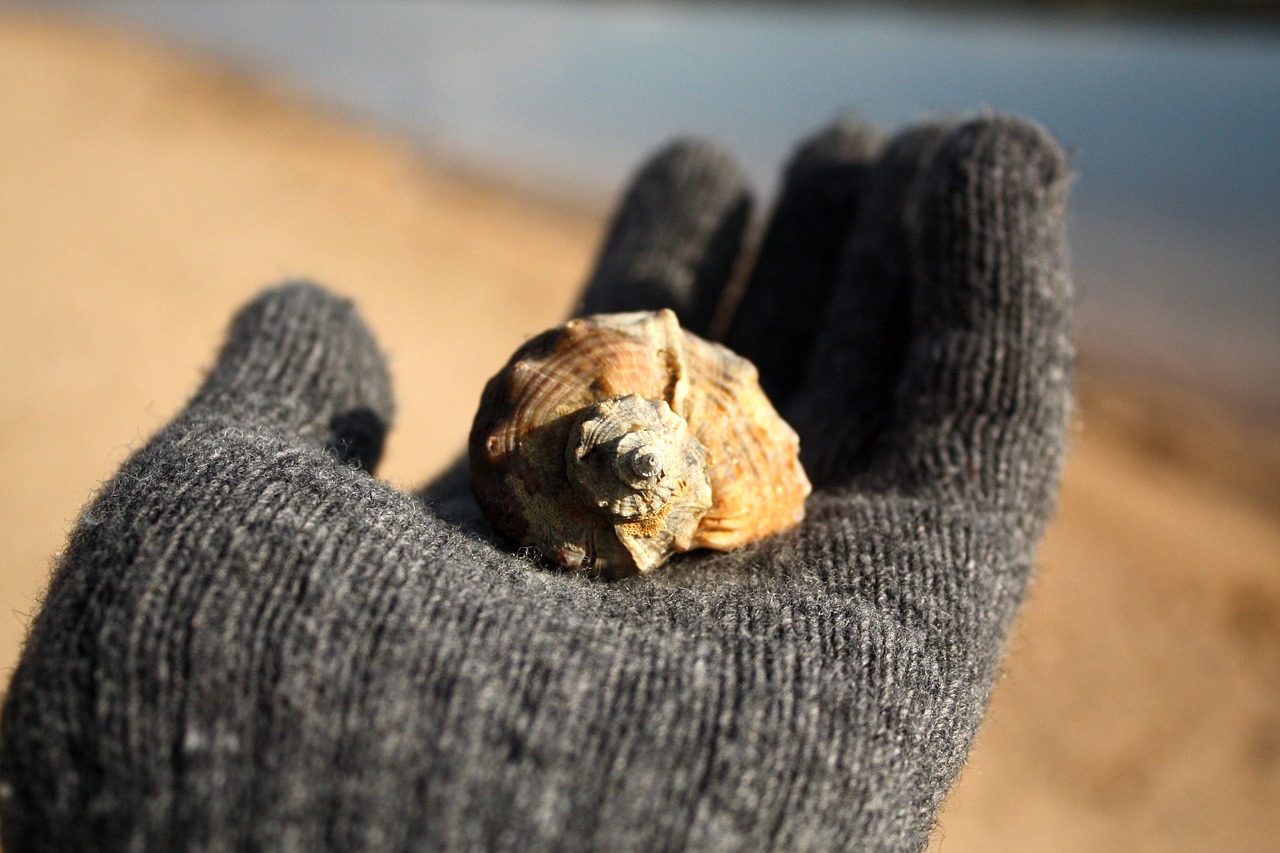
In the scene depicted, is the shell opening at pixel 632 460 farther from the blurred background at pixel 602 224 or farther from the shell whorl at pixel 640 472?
the blurred background at pixel 602 224

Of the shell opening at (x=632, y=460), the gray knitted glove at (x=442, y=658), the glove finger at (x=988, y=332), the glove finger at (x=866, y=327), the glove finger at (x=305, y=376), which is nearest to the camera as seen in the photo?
the gray knitted glove at (x=442, y=658)

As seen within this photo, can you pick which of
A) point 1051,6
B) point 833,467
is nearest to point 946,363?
point 833,467

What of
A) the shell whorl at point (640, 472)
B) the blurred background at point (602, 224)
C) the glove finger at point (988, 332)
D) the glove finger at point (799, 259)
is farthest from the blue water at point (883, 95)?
the shell whorl at point (640, 472)

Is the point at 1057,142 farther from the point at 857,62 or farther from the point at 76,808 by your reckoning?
the point at 857,62

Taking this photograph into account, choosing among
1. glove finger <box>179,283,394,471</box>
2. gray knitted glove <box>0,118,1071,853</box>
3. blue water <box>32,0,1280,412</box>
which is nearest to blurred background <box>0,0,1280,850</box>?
blue water <box>32,0,1280,412</box>

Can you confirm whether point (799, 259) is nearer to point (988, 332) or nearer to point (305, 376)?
point (988, 332)

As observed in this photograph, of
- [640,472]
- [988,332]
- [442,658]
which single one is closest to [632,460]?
[640,472]

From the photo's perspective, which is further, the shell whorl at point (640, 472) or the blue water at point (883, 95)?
the blue water at point (883, 95)
